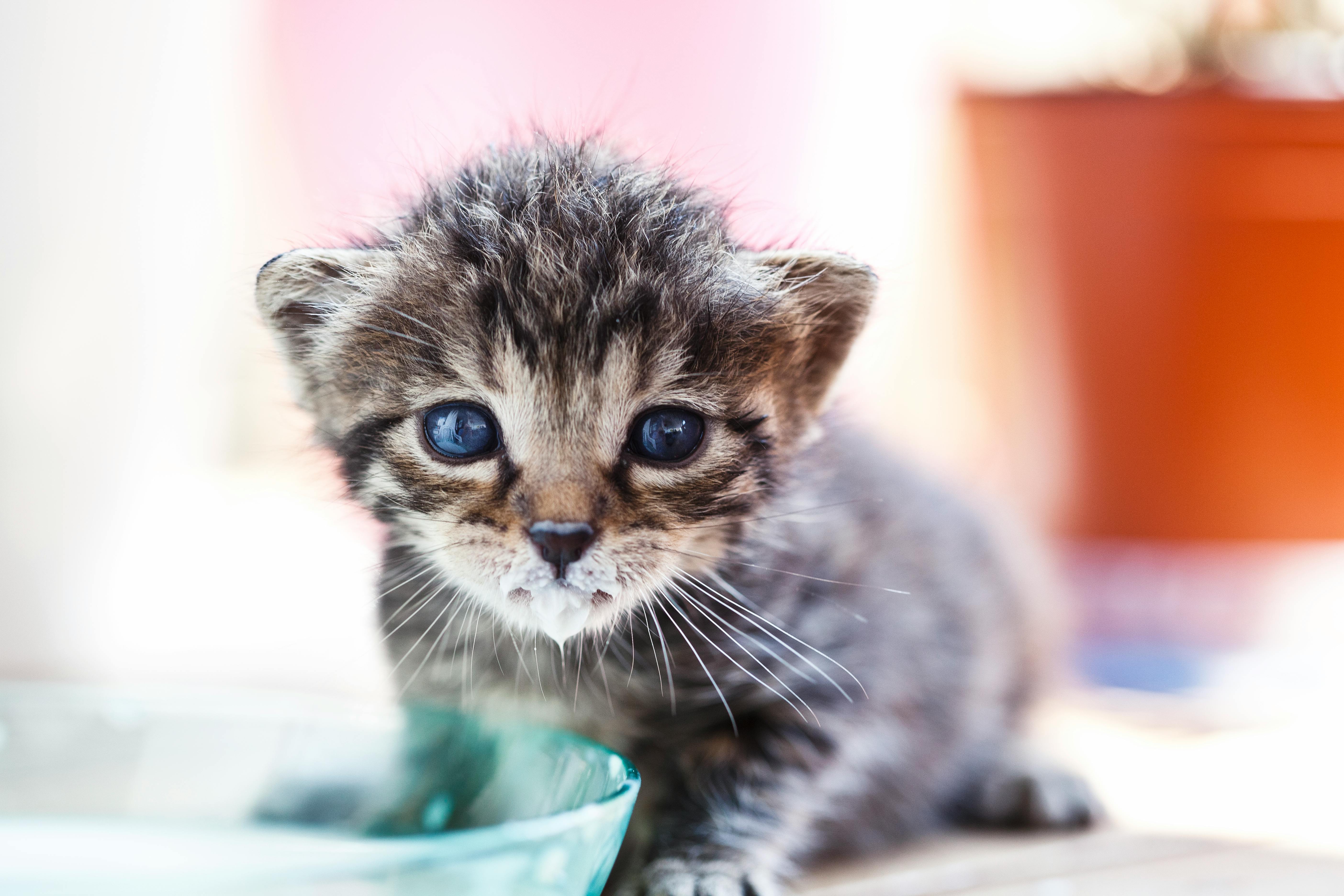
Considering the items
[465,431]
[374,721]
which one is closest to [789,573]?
[465,431]

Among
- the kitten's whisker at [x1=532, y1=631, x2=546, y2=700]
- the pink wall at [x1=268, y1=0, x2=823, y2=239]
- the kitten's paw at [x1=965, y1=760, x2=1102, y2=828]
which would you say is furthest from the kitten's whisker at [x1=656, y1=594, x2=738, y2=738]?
the pink wall at [x1=268, y1=0, x2=823, y2=239]

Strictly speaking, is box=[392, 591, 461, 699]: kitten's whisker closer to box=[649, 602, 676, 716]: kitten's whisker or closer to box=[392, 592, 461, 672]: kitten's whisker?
box=[392, 592, 461, 672]: kitten's whisker

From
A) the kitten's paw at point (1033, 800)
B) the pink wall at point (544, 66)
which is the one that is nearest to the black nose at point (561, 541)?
the kitten's paw at point (1033, 800)

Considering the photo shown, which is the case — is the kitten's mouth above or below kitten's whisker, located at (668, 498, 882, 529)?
below

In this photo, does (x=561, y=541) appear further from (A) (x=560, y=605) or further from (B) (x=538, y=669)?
(B) (x=538, y=669)

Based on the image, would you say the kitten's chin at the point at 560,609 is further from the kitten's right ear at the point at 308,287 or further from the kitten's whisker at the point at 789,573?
the kitten's right ear at the point at 308,287
